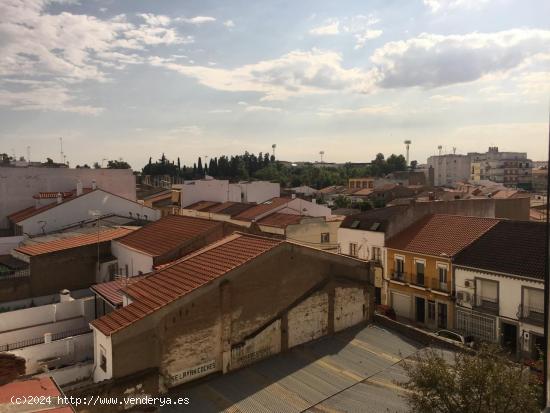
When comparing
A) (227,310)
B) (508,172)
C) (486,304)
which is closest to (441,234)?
(486,304)

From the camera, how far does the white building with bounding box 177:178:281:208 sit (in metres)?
53.9

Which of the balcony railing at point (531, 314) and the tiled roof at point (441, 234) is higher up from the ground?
the tiled roof at point (441, 234)

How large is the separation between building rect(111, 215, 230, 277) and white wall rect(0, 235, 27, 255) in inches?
289

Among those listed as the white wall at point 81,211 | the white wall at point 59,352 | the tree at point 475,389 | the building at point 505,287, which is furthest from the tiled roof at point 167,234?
the tree at point 475,389

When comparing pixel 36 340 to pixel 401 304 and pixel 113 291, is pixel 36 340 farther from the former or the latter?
pixel 401 304

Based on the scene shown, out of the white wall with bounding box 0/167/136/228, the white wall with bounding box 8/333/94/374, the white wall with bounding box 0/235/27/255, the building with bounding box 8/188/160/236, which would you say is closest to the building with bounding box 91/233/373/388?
the white wall with bounding box 8/333/94/374

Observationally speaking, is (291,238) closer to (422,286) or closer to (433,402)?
(422,286)

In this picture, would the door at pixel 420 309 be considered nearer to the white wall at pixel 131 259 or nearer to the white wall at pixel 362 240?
the white wall at pixel 362 240

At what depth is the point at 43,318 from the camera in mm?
21047

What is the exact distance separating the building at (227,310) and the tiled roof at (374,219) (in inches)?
471

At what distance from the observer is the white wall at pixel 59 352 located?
16797mm

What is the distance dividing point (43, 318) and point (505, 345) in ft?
79.6

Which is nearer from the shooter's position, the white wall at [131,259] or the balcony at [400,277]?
the white wall at [131,259]

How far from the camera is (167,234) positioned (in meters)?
26.6
